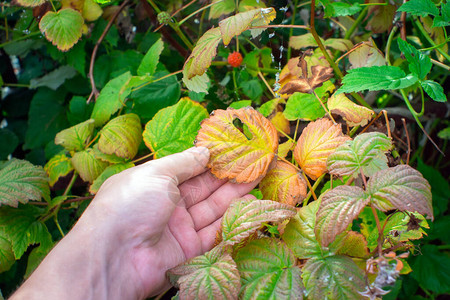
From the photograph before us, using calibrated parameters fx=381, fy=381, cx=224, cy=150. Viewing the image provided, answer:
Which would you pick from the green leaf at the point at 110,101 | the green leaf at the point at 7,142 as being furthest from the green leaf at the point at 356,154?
the green leaf at the point at 7,142

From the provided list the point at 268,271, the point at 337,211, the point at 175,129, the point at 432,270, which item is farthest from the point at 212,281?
the point at 432,270

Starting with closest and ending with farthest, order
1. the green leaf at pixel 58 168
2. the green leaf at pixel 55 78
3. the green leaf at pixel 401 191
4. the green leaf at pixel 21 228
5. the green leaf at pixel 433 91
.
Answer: the green leaf at pixel 401 191, the green leaf at pixel 433 91, the green leaf at pixel 21 228, the green leaf at pixel 58 168, the green leaf at pixel 55 78

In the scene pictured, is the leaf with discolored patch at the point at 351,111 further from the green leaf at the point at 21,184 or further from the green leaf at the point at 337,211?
the green leaf at the point at 21,184

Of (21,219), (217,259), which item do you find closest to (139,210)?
(217,259)

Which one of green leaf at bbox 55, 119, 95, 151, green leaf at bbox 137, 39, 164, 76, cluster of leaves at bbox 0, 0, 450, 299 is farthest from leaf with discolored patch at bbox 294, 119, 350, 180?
green leaf at bbox 55, 119, 95, 151

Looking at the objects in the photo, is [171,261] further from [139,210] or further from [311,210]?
[311,210]

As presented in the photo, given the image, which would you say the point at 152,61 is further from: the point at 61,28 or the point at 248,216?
the point at 248,216

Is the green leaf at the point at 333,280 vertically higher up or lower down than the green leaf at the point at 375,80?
lower down
